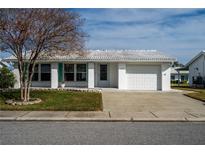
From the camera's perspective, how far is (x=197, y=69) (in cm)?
3706

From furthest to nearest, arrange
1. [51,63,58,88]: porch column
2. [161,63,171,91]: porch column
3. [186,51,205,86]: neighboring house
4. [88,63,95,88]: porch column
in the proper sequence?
[186,51,205,86]: neighboring house < [51,63,58,88]: porch column < [88,63,95,88]: porch column < [161,63,171,91]: porch column

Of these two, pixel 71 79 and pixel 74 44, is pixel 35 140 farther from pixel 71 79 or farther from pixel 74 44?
pixel 71 79

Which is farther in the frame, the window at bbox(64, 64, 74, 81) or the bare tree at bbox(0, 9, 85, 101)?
the window at bbox(64, 64, 74, 81)

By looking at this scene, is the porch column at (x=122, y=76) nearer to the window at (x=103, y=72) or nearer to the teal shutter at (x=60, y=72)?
the window at (x=103, y=72)

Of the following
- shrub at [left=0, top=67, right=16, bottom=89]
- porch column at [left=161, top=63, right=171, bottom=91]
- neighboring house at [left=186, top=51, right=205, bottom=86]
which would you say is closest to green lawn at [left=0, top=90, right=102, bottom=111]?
shrub at [left=0, top=67, right=16, bottom=89]

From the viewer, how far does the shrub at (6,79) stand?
2332 centimetres

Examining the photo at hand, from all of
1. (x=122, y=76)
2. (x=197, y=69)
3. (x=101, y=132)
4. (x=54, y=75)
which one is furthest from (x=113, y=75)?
(x=197, y=69)

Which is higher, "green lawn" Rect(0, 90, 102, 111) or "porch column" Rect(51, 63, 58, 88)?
"porch column" Rect(51, 63, 58, 88)

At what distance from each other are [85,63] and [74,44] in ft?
29.6

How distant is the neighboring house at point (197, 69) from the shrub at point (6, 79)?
2201 centimetres

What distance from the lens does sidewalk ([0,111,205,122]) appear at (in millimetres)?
10352

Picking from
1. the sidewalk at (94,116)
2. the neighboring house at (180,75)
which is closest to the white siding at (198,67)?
the neighboring house at (180,75)

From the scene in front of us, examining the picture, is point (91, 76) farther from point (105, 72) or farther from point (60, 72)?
point (60, 72)

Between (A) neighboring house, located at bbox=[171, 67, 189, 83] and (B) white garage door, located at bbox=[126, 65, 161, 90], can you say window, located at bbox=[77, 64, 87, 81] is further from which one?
(A) neighboring house, located at bbox=[171, 67, 189, 83]
